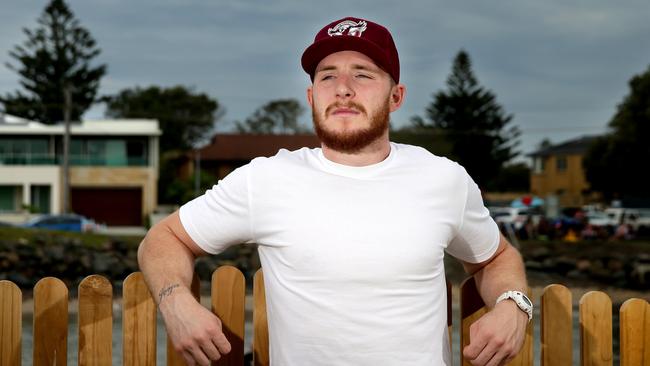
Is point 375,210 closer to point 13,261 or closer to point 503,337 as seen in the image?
point 503,337

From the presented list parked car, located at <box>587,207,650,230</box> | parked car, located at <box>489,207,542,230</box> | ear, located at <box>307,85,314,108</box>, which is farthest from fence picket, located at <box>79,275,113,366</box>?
parked car, located at <box>587,207,650,230</box>

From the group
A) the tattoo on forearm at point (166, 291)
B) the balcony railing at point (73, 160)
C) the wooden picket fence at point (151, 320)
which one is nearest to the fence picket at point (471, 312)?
the wooden picket fence at point (151, 320)

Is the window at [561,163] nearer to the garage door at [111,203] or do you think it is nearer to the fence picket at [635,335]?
the garage door at [111,203]

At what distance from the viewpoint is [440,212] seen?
9.14 ft

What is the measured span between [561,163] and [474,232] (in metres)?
79.5

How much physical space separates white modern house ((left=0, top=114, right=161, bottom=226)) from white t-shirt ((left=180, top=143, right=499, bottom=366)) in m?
48.9

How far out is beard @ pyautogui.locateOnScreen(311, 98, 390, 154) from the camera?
9.19 feet

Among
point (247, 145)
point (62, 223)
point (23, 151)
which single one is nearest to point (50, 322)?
point (62, 223)

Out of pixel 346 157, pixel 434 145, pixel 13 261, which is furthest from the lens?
pixel 434 145

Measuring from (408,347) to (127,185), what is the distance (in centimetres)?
5006

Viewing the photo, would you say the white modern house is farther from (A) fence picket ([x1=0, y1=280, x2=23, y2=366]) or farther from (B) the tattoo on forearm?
(B) the tattoo on forearm

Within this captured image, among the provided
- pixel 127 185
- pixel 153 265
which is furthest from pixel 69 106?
pixel 153 265

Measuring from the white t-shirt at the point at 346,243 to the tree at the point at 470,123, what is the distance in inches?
2478

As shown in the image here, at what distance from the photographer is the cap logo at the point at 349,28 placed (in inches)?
113
